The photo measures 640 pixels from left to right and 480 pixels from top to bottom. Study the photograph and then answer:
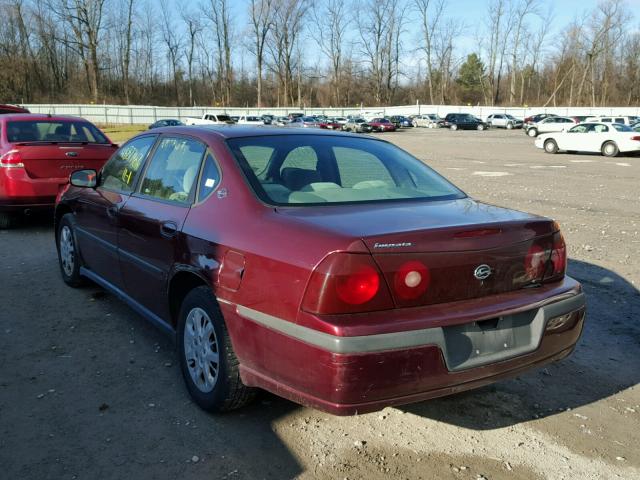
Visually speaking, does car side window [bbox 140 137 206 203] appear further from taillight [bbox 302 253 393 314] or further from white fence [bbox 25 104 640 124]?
white fence [bbox 25 104 640 124]

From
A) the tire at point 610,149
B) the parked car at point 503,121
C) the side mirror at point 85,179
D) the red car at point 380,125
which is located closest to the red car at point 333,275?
the side mirror at point 85,179

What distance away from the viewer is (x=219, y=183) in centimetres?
322

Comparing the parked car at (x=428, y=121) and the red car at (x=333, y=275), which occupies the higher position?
the parked car at (x=428, y=121)

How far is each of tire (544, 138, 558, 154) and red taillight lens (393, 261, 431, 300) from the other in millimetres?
26501

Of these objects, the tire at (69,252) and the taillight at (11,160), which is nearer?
the tire at (69,252)

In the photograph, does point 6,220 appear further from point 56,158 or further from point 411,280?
point 411,280

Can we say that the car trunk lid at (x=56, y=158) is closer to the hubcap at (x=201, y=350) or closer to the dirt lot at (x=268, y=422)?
the dirt lot at (x=268, y=422)

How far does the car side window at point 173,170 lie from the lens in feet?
11.6

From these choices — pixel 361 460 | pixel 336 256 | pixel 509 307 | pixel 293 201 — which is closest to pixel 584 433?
pixel 509 307

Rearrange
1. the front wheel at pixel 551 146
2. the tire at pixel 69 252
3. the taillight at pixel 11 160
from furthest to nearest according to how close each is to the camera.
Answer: the front wheel at pixel 551 146 → the taillight at pixel 11 160 → the tire at pixel 69 252

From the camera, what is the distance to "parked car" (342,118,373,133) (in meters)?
52.0

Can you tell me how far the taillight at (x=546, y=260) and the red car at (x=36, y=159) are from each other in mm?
6740

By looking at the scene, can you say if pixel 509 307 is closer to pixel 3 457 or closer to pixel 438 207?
pixel 438 207

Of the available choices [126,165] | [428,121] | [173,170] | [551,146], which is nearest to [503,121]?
[428,121]
